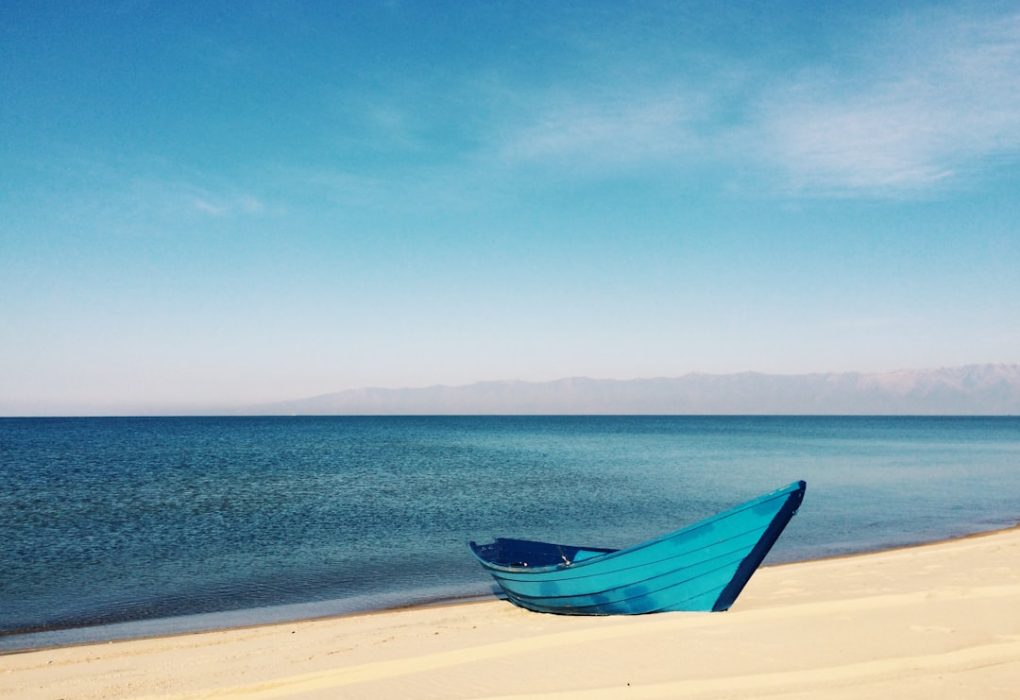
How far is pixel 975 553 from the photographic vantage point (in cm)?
1894

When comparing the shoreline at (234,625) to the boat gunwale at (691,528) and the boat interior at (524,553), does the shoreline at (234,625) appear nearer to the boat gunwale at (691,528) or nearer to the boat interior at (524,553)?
the boat interior at (524,553)

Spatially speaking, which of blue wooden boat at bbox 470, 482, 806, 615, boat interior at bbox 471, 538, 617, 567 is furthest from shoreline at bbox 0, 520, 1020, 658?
blue wooden boat at bbox 470, 482, 806, 615

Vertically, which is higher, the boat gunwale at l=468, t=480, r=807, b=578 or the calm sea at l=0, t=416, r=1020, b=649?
the boat gunwale at l=468, t=480, r=807, b=578

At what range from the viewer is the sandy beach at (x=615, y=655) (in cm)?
921

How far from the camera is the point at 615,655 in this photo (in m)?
10.6

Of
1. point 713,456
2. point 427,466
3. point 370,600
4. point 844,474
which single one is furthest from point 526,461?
point 370,600

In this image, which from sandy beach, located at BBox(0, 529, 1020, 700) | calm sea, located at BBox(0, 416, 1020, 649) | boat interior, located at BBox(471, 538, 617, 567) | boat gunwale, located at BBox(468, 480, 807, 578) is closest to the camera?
sandy beach, located at BBox(0, 529, 1020, 700)

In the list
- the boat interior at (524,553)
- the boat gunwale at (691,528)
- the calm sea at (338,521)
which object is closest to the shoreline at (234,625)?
the calm sea at (338,521)

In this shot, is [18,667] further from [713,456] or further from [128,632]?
[713,456]

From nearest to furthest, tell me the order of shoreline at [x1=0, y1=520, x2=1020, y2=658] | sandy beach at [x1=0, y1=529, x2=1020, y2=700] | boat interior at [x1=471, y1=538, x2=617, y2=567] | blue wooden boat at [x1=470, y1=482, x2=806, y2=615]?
sandy beach at [x1=0, y1=529, x2=1020, y2=700]
blue wooden boat at [x1=470, y1=482, x2=806, y2=615]
shoreline at [x1=0, y1=520, x2=1020, y2=658]
boat interior at [x1=471, y1=538, x2=617, y2=567]

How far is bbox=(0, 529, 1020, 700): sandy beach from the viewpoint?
30.2 feet

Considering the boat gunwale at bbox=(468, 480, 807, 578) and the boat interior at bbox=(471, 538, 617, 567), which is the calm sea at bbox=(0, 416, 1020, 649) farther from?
the boat gunwale at bbox=(468, 480, 807, 578)

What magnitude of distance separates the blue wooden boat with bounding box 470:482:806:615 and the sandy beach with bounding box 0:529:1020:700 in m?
0.43

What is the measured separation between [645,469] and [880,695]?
50239mm
